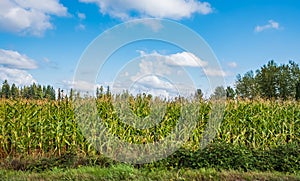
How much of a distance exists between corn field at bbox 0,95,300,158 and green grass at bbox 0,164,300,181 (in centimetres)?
139

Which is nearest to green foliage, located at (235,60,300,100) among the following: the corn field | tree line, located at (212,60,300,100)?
tree line, located at (212,60,300,100)

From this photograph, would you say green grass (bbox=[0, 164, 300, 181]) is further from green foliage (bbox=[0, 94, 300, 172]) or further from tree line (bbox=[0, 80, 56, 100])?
tree line (bbox=[0, 80, 56, 100])

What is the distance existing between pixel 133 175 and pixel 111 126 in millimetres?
2238

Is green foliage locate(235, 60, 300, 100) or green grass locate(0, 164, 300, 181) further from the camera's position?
green foliage locate(235, 60, 300, 100)

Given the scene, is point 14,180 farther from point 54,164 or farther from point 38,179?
point 54,164

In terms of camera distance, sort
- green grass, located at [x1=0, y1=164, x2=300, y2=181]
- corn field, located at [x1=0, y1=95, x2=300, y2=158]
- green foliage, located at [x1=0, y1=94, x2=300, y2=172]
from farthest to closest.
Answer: corn field, located at [x1=0, y1=95, x2=300, y2=158] < green foliage, located at [x1=0, y1=94, x2=300, y2=172] < green grass, located at [x1=0, y1=164, x2=300, y2=181]

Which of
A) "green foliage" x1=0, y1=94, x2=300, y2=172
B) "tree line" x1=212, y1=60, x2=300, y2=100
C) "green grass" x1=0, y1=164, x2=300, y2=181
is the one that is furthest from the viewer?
"tree line" x1=212, y1=60, x2=300, y2=100

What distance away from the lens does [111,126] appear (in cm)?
837

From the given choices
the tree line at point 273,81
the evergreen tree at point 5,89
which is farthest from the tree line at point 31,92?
the tree line at point 273,81

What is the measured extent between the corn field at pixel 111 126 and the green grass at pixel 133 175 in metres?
1.39

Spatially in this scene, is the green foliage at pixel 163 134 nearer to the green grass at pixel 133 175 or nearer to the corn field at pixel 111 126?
the corn field at pixel 111 126

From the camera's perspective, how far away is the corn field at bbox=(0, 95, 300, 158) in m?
8.30

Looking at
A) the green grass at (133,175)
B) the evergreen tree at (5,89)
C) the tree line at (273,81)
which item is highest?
the tree line at (273,81)

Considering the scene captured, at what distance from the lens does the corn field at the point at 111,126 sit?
8.30m
